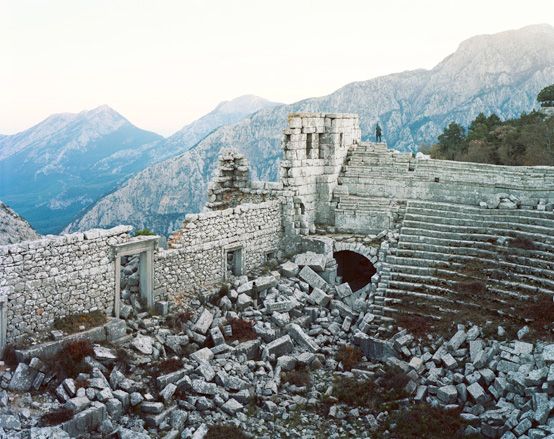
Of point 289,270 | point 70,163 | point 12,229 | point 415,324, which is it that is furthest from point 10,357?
point 70,163

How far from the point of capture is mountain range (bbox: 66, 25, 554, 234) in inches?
2322

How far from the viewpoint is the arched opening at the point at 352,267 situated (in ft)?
75.7

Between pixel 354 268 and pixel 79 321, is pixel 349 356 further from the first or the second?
pixel 354 268

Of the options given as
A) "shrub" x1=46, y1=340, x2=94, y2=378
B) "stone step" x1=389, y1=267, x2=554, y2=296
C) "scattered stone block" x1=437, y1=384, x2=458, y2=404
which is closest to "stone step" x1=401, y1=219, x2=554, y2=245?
"stone step" x1=389, y1=267, x2=554, y2=296

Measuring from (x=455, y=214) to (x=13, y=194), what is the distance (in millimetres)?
42946

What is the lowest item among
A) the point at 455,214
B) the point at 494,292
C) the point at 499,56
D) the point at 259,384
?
the point at 259,384

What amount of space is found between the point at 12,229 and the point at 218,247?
587 centimetres

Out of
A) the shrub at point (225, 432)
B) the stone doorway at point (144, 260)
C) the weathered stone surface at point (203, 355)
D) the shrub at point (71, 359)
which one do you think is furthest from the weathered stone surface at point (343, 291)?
the shrub at point (71, 359)

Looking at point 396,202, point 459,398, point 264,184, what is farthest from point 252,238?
point 459,398

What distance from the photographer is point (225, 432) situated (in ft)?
41.5

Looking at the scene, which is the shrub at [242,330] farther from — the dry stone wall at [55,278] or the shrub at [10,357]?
the shrub at [10,357]

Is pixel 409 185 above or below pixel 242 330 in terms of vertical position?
above

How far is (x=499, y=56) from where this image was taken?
97.4 metres

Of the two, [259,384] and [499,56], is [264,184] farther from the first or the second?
[499,56]
